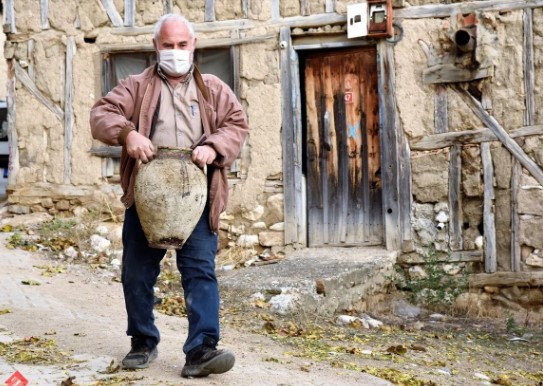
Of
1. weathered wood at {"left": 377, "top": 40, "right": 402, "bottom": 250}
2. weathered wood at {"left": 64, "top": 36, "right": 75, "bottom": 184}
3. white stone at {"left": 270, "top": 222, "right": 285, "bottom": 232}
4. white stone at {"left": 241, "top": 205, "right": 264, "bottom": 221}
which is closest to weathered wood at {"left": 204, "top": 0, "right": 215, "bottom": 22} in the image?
weathered wood at {"left": 64, "top": 36, "right": 75, "bottom": 184}

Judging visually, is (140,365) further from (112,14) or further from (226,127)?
(112,14)

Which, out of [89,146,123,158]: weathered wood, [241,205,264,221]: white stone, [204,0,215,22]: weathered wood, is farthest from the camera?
[89,146,123,158]: weathered wood

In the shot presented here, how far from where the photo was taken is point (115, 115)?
409cm

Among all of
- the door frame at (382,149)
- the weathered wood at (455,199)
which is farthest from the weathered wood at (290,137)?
the weathered wood at (455,199)

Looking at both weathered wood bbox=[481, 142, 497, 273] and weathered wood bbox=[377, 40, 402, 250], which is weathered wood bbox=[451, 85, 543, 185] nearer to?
weathered wood bbox=[481, 142, 497, 273]

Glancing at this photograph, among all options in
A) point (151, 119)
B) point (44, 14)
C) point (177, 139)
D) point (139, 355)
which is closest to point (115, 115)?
point (151, 119)

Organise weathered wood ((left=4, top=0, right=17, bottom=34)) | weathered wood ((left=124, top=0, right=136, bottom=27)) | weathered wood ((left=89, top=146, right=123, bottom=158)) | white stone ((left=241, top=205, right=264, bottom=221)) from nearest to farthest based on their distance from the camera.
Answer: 1. white stone ((left=241, top=205, right=264, bottom=221))
2. weathered wood ((left=124, top=0, right=136, bottom=27))
3. weathered wood ((left=89, top=146, right=123, bottom=158))
4. weathered wood ((left=4, top=0, right=17, bottom=34))

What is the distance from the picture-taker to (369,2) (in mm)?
8641

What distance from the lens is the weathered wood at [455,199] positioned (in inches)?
337

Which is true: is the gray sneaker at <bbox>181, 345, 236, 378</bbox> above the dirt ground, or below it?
above

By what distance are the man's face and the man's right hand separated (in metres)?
0.48

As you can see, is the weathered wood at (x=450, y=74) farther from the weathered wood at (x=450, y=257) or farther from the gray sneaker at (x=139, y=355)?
the gray sneaker at (x=139, y=355)

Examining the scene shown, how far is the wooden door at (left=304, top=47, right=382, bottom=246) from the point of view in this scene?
8977 millimetres

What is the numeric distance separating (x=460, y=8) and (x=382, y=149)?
5.30 ft
